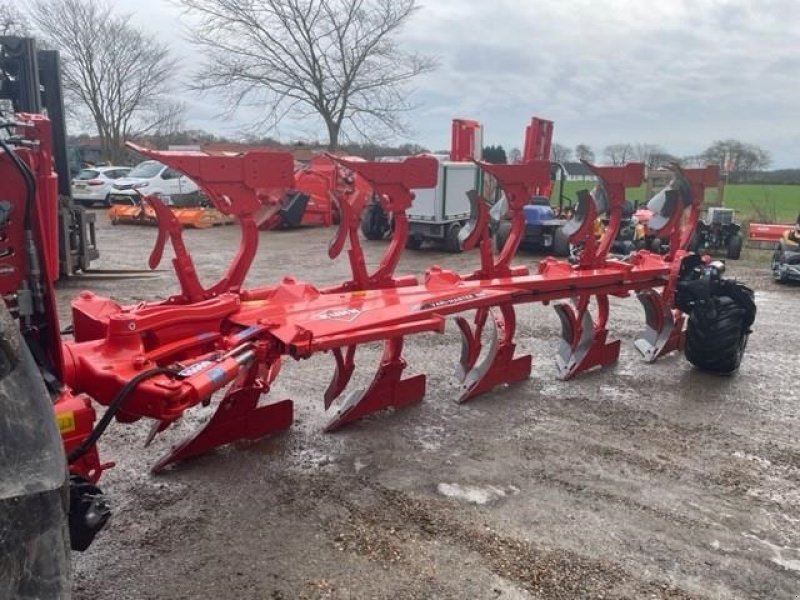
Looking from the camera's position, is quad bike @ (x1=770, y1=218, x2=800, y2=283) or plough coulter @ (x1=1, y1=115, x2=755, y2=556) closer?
plough coulter @ (x1=1, y1=115, x2=755, y2=556)

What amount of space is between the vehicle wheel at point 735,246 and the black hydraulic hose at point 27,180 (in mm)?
12817

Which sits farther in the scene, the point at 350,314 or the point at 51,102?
the point at 51,102

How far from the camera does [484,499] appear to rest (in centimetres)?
336

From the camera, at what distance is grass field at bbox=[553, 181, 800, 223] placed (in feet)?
57.2

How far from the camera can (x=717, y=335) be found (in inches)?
204

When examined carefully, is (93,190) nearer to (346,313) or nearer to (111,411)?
(346,313)

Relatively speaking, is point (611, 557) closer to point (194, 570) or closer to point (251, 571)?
point (251, 571)

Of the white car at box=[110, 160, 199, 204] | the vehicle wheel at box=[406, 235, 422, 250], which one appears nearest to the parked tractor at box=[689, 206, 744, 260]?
the vehicle wheel at box=[406, 235, 422, 250]

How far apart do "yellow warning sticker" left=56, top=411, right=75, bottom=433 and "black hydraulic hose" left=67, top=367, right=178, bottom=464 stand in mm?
71

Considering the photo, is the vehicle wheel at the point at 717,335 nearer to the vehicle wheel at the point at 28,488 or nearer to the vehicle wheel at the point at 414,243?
the vehicle wheel at the point at 28,488

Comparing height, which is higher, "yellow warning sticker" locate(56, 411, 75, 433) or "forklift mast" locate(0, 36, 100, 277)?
"forklift mast" locate(0, 36, 100, 277)

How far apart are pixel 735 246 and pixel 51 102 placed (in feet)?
37.1

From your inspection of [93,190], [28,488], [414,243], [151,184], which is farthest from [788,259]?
[93,190]

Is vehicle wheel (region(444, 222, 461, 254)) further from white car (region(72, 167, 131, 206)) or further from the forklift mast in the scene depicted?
white car (region(72, 167, 131, 206))
